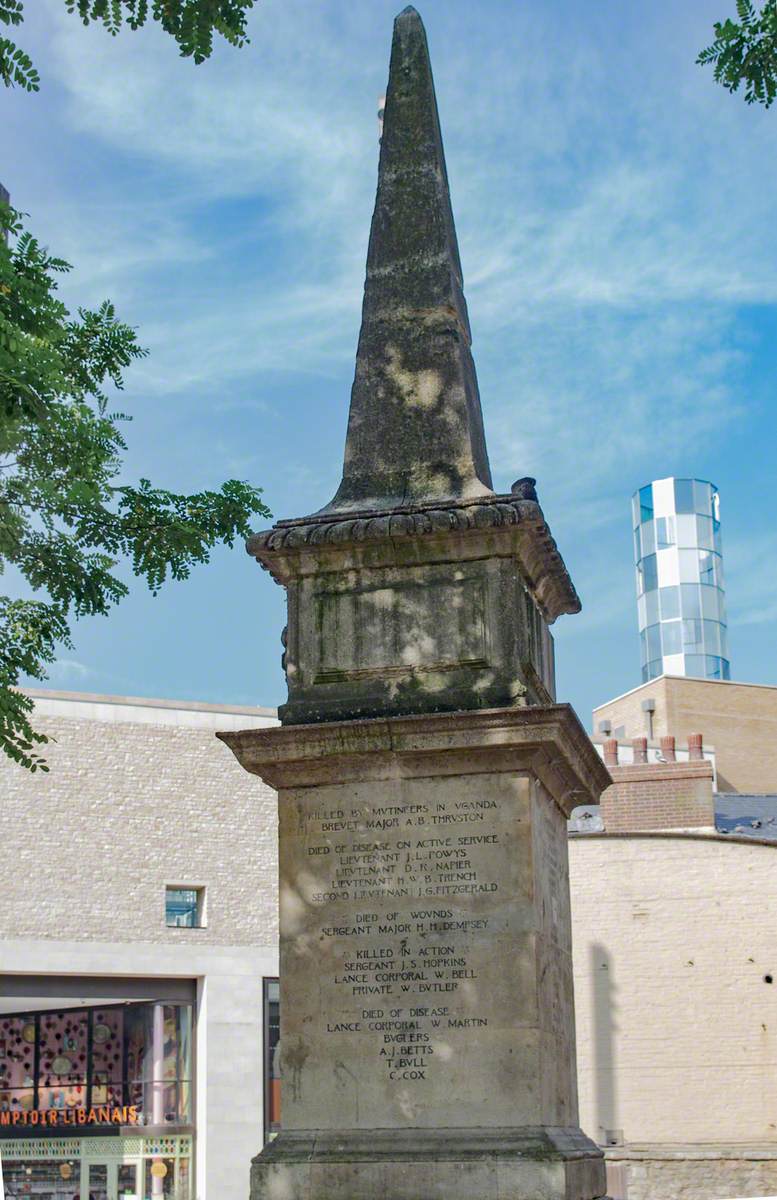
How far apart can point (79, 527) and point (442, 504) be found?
5.60 meters

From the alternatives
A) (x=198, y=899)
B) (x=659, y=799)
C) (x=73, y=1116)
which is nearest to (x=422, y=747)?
(x=659, y=799)

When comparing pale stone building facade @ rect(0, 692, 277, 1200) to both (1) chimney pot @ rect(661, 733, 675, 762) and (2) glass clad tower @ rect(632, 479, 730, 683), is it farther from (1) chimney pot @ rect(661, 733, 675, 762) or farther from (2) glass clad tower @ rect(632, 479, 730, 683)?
(2) glass clad tower @ rect(632, 479, 730, 683)

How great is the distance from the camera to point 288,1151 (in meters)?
9.32

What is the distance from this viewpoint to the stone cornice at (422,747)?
950 cm

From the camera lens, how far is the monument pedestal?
9109 millimetres

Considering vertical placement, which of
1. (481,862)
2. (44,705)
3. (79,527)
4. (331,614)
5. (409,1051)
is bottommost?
(409,1051)

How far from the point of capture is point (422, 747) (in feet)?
31.8

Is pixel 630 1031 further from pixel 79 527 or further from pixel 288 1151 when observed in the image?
pixel 288 1151

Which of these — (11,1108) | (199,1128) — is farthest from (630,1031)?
(11,1108)

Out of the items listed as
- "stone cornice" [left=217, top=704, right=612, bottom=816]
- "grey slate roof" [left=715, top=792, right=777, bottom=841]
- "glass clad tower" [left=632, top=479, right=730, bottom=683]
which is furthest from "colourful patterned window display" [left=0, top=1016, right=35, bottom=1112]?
"glass clad tower" [left=632, top=479, right=730, bottom=683]

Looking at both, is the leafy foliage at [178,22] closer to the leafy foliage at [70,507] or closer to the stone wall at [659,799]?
the leafy foliage at [70,507]

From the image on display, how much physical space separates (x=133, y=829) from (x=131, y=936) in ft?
7.99

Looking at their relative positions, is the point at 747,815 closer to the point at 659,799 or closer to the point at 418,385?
the point at 659,799

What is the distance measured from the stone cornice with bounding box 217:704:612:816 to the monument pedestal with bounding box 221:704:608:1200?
1cm
